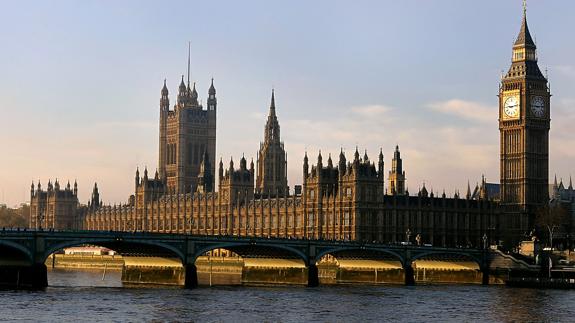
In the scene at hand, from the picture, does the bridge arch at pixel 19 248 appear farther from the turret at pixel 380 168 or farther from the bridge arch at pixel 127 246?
the turret at pixel 380 168

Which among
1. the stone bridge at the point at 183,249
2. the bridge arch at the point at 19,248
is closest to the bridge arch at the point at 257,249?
the stone bridge at the point at 183,249

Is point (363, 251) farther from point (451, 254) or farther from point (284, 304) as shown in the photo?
point (284, 304)

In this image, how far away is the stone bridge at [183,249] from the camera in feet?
355

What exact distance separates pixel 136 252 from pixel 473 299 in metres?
36.7

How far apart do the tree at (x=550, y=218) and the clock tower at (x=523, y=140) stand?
6.73 ft

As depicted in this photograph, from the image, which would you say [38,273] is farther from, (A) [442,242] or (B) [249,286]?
(A) [442,242]

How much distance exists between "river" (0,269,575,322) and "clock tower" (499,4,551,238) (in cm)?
5948

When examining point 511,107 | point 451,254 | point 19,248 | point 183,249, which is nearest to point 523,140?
point 511,107

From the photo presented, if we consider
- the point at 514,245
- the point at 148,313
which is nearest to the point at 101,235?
the point at 148,313

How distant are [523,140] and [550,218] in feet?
43.7

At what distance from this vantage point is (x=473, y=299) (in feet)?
356

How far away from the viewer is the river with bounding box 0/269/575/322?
8825 cm

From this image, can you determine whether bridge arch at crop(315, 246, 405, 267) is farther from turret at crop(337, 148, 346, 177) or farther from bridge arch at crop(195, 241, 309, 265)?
turret at crop(337, 148, 346, 177)

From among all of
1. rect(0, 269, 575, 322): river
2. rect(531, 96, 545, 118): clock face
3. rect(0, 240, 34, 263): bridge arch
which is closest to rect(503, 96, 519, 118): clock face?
rect(531, 96, 545, 118): clock face
